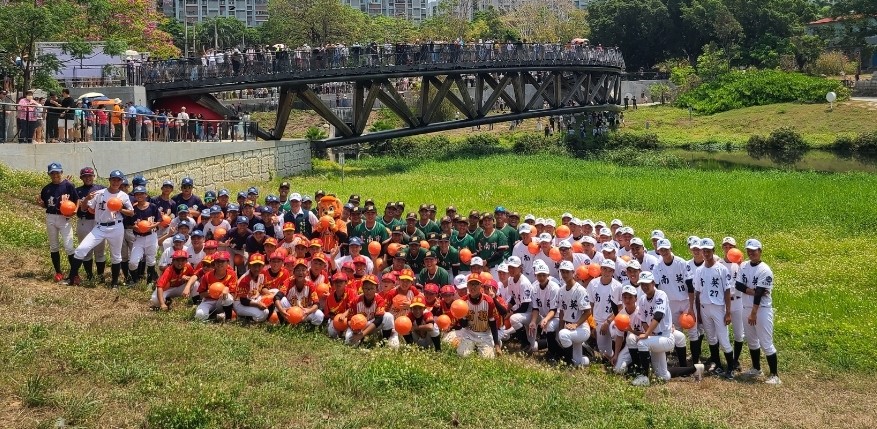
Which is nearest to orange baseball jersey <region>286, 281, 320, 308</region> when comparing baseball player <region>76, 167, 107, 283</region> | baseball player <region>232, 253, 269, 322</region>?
baseball player <region>232, 253, 269, 322</region>

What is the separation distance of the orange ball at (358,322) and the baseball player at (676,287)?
426cm

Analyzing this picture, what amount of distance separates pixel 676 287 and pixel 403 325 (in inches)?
157

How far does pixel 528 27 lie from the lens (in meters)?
94.1

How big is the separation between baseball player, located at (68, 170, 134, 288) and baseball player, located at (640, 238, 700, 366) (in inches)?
334

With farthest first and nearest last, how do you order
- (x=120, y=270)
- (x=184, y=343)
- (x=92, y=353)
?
(x=120, y=270) → (x=184, y=343) → (x=92, y=353)

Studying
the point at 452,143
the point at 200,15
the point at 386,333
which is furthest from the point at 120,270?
the point at 200,15

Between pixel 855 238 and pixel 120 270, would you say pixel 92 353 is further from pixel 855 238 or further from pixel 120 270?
pixel 855 238

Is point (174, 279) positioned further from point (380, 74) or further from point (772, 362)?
point (380, 74)

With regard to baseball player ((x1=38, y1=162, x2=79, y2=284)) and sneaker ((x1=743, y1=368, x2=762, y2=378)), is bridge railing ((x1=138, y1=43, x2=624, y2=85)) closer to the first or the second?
baseball player ((x1=38, y1=162, x2=79, y2=284))

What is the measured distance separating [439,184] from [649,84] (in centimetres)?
5373

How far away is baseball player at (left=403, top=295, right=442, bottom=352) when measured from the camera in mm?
12250

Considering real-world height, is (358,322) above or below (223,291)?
below

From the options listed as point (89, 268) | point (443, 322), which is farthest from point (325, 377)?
point (89, 268)

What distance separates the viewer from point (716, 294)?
40.7ft
